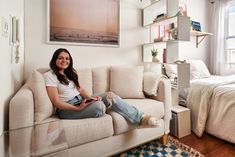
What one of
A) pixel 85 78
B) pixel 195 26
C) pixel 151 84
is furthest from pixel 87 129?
pixel 195 26

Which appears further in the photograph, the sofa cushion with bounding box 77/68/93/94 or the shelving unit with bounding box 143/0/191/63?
the shelving unit with bounding box 143/0/191/63

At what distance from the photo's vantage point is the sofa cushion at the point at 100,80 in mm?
1995

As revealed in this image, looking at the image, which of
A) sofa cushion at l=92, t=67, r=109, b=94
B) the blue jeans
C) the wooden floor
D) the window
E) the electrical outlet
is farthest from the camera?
the window

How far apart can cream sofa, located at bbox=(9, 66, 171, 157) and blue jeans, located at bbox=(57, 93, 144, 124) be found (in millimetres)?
50

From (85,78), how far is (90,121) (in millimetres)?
696

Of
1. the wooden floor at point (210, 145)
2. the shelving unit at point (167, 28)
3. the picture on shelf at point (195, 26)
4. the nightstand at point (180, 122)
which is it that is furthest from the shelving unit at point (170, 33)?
the picture on shelf at point (195, 26)

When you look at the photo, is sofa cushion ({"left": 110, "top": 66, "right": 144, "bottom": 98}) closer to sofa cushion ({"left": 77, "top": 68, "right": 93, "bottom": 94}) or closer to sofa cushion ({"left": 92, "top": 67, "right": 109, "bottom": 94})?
sofa cushion ({"left": 92, "top": 67, "right": 109, "bottom": 94})

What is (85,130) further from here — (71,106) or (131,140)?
(131,140)

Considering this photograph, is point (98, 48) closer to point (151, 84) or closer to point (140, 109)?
point (151, 84)

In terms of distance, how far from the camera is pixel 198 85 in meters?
2.13

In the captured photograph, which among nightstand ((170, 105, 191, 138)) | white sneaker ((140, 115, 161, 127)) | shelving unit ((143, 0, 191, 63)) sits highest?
shelving unit ((143, 0, 191, 63))

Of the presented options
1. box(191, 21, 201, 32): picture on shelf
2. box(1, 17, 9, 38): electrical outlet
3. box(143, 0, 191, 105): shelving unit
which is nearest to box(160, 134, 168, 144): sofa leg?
box(143, 0, 191, 105): shelving unit

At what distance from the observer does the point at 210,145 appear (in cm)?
180

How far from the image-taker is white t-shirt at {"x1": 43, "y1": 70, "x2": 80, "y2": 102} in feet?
4.65
